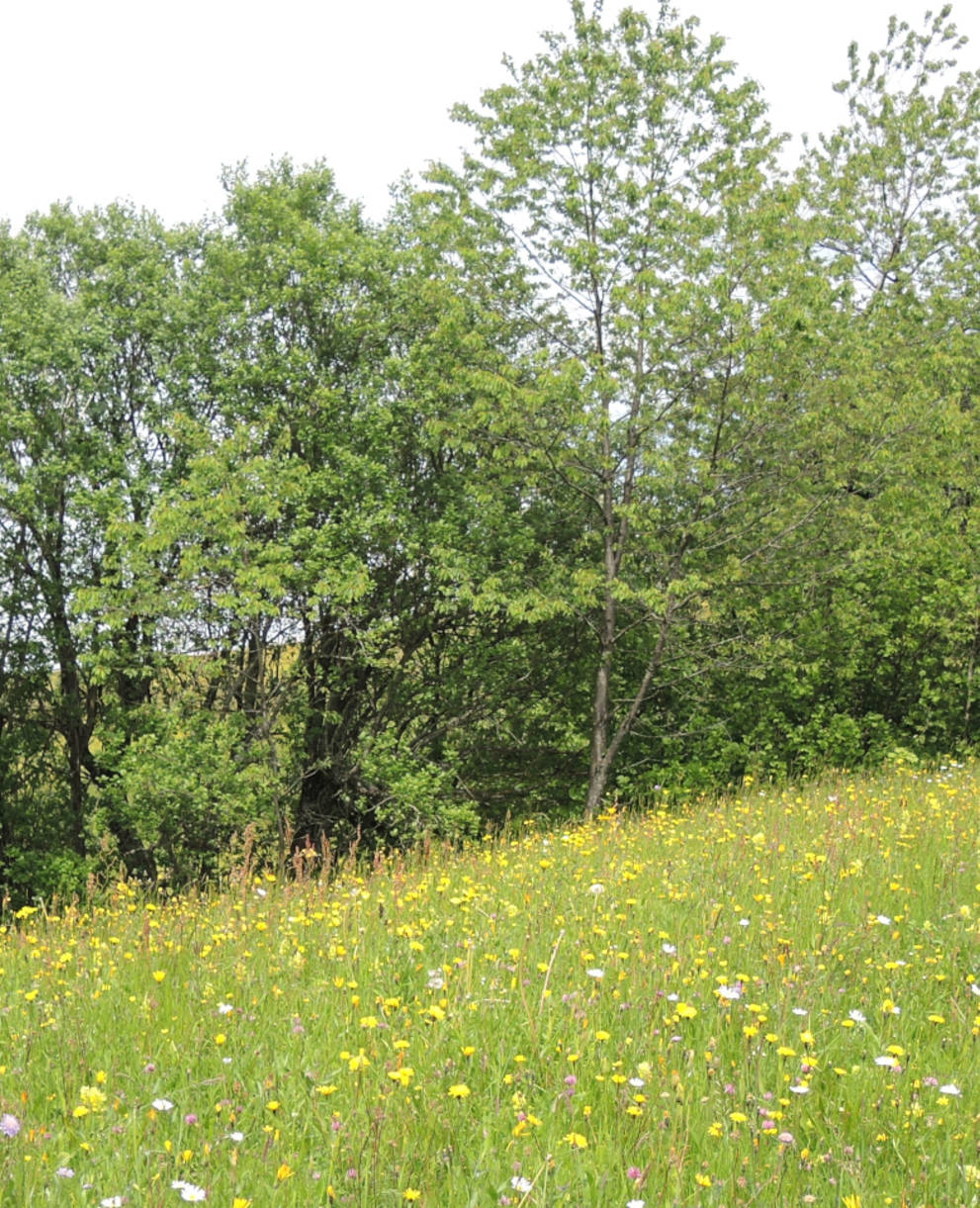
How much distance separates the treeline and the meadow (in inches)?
343

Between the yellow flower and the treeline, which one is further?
the treeline

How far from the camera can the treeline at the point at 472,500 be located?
14562 millimetres

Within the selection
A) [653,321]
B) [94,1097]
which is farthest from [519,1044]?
[653,321]

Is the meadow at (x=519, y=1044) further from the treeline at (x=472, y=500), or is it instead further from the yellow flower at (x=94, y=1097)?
the treeline at (x=472, y=500)

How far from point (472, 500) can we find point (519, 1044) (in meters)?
13.1

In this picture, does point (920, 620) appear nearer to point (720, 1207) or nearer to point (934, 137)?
point (934, 137)

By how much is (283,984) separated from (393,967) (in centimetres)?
49

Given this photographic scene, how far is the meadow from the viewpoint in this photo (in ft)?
9.87

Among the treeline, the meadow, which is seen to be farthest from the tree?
the meadow

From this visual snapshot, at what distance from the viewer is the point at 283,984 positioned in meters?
4.52

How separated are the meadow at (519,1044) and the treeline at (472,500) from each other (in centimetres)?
870

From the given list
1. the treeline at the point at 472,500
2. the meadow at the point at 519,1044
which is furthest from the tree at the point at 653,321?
the meadow at the point at 519,1044

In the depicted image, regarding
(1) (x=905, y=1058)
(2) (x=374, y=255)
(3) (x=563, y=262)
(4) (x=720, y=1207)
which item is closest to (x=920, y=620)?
(3) (x=563, y=262)

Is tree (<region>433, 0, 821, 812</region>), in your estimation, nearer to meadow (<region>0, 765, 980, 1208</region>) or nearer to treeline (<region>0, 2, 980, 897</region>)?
treeline (<region>0, 2, 980, 897</region>)
